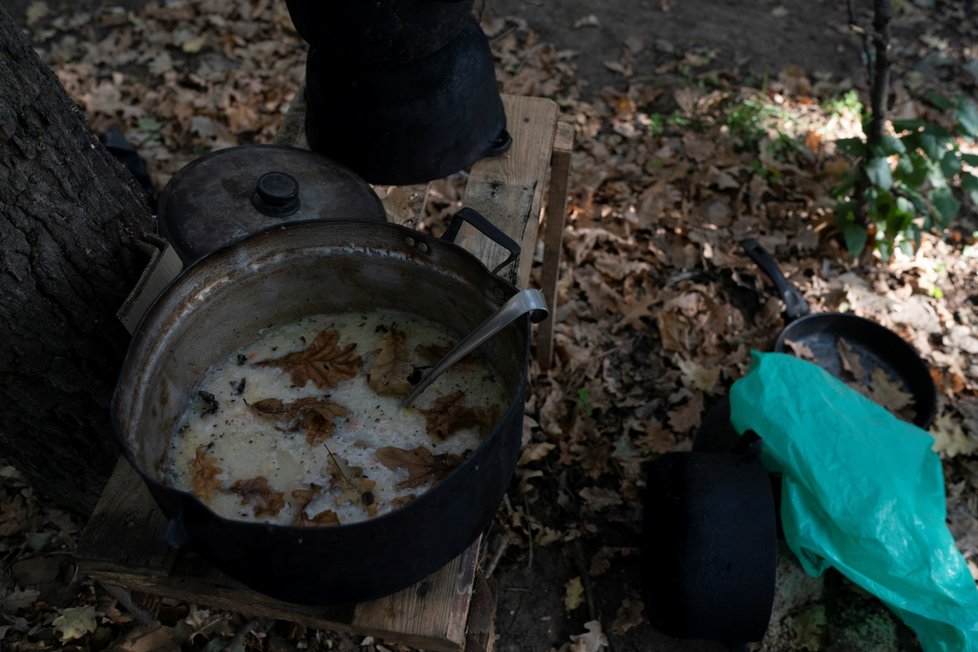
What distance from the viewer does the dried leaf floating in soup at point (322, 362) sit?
1930 millimetres

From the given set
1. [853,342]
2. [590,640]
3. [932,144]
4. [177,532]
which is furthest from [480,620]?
[932,144]

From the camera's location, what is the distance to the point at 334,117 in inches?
93.4

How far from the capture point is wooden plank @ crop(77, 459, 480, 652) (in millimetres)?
1713

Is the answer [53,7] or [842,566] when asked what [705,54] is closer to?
[842,566]

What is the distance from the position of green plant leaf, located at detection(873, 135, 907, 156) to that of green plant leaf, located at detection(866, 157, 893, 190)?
38mm

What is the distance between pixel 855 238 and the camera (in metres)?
3.78

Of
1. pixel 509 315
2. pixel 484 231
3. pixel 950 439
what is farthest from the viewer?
pixel 950 439

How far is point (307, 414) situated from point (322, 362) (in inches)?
6.8

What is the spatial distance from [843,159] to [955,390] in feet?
5.21

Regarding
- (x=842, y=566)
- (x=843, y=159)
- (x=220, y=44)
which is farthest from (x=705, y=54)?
(x=842, y=566)

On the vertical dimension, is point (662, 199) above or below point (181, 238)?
below

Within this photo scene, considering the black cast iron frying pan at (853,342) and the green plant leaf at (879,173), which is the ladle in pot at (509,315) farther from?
the green plant leaf at (879,173)

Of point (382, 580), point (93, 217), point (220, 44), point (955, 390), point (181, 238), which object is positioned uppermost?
point (93, 217)

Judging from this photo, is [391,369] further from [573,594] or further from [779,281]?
[779,281]
